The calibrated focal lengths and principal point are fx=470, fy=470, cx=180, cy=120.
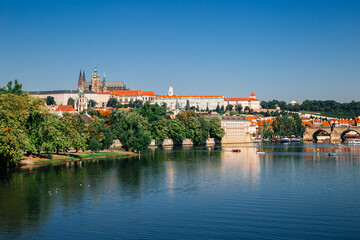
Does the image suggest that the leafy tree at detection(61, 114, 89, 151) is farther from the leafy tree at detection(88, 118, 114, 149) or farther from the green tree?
the green tree

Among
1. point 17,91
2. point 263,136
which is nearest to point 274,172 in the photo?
point 17,91

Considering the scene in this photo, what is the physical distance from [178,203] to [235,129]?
389ft

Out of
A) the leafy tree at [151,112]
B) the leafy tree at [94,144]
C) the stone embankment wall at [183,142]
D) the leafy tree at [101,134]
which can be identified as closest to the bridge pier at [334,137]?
the stone embankment wall at [183,142]

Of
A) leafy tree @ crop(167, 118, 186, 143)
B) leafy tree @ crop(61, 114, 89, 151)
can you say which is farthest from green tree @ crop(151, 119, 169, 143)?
leafy tree @ crop(61, 114, 89, 151)

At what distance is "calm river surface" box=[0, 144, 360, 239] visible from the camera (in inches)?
1080

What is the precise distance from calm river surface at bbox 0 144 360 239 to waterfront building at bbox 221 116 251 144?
89.0m

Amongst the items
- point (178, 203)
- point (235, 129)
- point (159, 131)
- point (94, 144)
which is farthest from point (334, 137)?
point (178, 203)

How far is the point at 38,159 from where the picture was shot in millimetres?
Answer: 60656

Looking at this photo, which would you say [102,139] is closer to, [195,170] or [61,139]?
[61,139]

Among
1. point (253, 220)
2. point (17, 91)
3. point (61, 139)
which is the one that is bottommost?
point (253, 220)

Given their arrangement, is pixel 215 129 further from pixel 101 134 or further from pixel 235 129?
pixel 101 134

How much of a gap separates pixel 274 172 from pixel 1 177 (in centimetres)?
2994

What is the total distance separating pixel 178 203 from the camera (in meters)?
35.2

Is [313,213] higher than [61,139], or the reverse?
[61,139]
